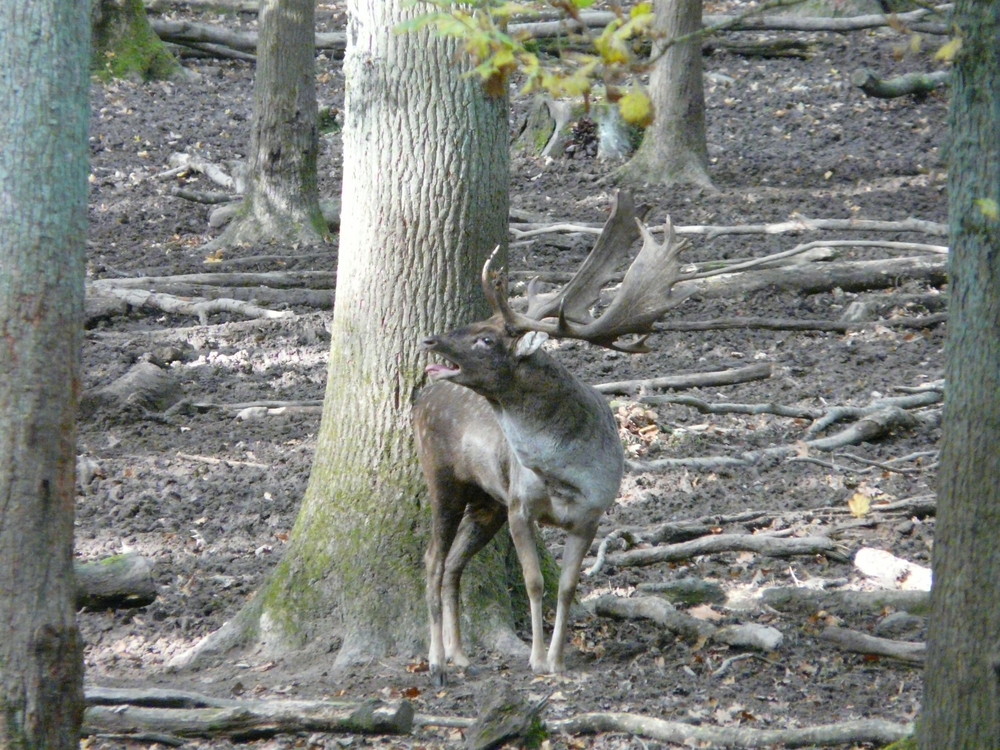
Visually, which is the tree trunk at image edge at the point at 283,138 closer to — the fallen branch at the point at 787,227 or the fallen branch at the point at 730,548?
the fallen branch at the point at 787,227

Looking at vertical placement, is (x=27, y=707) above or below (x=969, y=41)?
below

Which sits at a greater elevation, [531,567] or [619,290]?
[619,290]

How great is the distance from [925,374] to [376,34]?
20.9 feet

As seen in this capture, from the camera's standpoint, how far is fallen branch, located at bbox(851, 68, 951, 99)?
18.3 m

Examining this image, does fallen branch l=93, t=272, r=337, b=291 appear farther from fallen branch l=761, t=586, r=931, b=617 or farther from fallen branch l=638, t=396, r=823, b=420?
fallen branch l=761, t=586, r=931, b=617

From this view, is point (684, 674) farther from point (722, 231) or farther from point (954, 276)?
point (722, 231)

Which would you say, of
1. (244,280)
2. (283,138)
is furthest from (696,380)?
(283,138)

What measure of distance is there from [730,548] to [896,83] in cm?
1341

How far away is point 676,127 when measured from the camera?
54.4 feet

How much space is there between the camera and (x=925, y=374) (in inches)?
416

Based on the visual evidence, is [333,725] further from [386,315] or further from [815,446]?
[815,446]

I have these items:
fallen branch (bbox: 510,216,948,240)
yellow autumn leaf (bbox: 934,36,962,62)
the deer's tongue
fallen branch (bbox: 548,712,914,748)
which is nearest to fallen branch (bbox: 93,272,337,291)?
fallen branch (bbox: 510,216,948,240)

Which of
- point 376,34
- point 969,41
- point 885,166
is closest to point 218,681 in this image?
point 376,34

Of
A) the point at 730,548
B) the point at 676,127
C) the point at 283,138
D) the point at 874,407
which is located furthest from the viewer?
the point at 676,127
